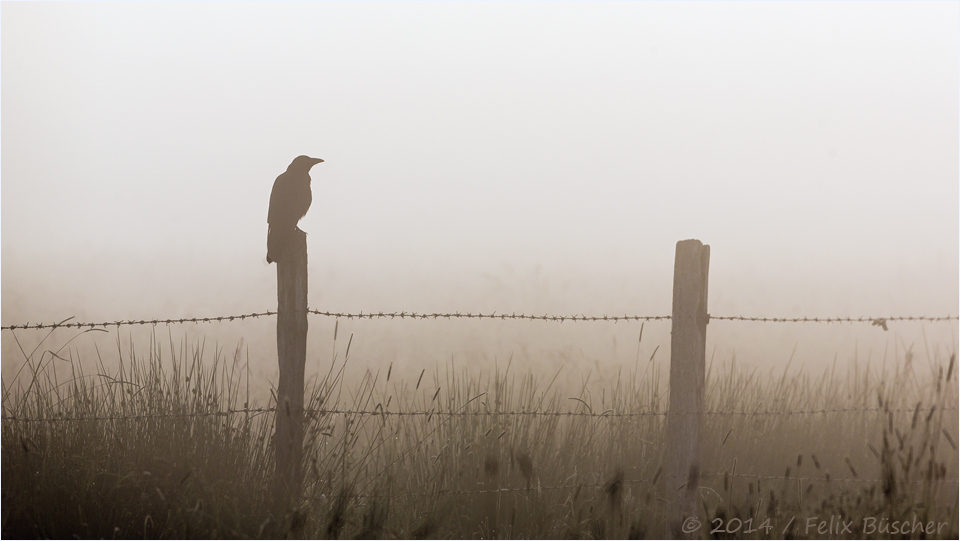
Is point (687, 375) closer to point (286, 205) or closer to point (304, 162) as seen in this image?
point (286, 205)

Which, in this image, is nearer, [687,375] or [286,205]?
[687,375]

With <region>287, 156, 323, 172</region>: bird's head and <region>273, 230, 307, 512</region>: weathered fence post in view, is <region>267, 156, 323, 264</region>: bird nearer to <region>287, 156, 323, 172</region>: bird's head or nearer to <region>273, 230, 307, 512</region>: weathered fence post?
<region>287, 156, 323, 172</region>: bird's head

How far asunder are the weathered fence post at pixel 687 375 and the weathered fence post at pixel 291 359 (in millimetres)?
1791

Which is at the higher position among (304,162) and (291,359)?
(304,162)

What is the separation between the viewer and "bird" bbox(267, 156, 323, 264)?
350cm

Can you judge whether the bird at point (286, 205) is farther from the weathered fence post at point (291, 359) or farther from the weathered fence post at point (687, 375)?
the weathered fence post at point (687, 375)

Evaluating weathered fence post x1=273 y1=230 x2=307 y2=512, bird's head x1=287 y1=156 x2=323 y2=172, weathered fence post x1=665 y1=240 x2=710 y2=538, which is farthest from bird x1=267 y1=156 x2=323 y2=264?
weathered fence post x1=665 y1=240 x2=710 y2=538

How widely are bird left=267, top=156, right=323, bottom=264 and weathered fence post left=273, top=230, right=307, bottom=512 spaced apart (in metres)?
0.11

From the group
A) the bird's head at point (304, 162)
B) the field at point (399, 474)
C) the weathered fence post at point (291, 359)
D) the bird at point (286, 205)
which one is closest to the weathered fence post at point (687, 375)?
the field at point (399, 474)

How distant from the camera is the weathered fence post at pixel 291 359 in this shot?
3316mm

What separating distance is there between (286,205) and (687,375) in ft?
7.22

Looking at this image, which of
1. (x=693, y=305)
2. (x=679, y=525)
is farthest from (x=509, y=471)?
(x=693, y=305)

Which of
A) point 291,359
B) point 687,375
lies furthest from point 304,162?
point 687,375

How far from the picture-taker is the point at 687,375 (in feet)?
11.4
